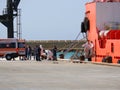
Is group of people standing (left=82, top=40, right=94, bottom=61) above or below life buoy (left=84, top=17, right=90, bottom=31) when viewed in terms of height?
below

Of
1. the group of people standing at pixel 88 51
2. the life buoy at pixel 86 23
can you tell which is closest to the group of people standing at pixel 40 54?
the life buoy at pixel 86 23

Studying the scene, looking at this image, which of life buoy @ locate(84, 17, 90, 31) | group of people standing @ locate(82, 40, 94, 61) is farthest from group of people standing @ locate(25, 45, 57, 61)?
group of people standing @ locate(82, 40, 94, 61)

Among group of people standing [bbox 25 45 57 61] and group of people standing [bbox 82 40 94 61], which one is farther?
group of people standing [bbox 25 45 57 61]

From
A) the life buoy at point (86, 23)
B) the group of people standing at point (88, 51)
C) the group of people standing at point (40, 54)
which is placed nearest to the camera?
the group of people standing at point (88, 51)

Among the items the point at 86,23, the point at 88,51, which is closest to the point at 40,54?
the point at 86,23

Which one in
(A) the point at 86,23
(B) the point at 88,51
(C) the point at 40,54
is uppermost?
(A) the point at 86,23

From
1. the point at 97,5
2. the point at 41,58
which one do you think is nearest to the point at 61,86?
the point at 97,5

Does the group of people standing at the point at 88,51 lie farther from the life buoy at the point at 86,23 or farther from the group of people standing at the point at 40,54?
the group of people standing at the point at 40,54

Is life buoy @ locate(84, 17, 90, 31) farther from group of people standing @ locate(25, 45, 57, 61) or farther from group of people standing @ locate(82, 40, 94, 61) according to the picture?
group of people standing @ locate(25, 45, 57, 61)

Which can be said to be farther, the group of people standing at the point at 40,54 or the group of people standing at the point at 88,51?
the group of people standing at the point at 40,54

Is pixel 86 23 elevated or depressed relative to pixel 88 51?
A: elevated

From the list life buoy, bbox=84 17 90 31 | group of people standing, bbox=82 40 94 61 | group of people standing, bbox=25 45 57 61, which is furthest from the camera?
group of people standing, bbox=25 45 57 61

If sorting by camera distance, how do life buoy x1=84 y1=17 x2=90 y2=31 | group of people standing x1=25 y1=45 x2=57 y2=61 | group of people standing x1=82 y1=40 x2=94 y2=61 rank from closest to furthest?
group of people standing x1=82 y1=40 x2=94 y2=61 < life buoy x1=84 y1=17 x2=90 y2=31 < group of people standing x1=25 y1=45 x2=57 y2=61

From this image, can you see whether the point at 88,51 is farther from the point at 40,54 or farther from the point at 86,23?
the point at 40,54
